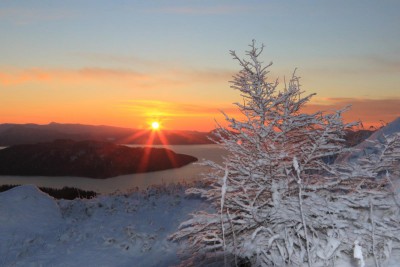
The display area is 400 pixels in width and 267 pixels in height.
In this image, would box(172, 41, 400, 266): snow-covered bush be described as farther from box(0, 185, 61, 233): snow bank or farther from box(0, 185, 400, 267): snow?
box(0, 185, 61, 233): snow bank

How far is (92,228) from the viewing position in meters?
14.8

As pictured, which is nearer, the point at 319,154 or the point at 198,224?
the point at 319,154

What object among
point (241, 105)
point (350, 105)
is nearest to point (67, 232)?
point (241, 105)

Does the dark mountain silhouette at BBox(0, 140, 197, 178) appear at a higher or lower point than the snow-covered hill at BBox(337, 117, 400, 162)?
lower

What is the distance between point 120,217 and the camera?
15.5 meters

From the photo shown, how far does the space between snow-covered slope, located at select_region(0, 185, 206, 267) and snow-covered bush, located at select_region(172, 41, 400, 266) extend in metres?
3.67

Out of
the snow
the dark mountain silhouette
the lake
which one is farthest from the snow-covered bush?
the dark mountain silhouette

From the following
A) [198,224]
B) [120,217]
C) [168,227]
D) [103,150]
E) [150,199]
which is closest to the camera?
[198,224]

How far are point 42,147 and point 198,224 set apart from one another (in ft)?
259

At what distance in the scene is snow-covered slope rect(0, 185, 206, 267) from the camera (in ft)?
42.5

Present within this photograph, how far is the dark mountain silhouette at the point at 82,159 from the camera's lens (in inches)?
2633

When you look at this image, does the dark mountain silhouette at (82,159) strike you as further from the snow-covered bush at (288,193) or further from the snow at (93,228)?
the snow-covered bush at (288,193)

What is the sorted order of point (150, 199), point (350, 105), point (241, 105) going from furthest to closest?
point (150, 199)
point (241, 105)
point (350, 105)

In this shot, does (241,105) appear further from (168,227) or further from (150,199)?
(150,199)
